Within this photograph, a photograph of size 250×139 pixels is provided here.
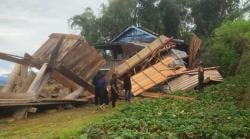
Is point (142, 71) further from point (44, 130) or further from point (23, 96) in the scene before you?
point (44, 130)

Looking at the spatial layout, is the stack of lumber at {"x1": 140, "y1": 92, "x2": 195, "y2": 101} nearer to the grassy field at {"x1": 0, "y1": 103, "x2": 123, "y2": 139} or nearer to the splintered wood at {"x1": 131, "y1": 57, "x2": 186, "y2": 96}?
the splintered wood at {"x1": 131, "y1": 57, "x2": 186, "y2": 96}

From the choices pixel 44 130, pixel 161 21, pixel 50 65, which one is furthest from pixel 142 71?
pixel 161 21

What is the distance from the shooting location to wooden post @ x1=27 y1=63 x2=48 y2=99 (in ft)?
69.3

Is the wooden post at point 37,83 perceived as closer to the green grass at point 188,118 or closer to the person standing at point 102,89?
the person standing at point 102,89

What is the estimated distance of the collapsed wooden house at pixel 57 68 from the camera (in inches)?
852

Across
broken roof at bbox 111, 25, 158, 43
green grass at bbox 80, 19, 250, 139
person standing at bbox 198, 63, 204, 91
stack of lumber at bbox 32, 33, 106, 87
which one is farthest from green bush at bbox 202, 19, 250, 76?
stack of lumber at bbox 32, 33, 106, 87

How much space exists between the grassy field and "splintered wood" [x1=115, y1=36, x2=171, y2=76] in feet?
16.5

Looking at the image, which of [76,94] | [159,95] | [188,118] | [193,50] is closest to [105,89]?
[76,94]

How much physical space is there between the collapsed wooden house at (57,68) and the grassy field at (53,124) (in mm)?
973

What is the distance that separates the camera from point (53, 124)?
1811 centimetres

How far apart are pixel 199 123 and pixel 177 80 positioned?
44.9 feet

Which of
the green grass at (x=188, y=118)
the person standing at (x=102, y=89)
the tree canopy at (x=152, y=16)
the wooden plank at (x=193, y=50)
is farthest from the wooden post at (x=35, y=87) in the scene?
the tree canopy at (x=152, y=16)

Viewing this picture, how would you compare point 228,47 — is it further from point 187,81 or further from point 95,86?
point 95,86

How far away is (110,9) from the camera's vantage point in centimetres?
5316
